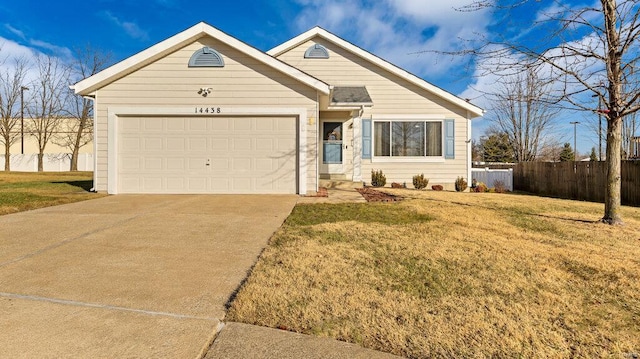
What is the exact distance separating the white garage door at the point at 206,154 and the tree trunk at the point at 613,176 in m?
7.20

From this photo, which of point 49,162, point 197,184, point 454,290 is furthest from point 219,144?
point 49,162

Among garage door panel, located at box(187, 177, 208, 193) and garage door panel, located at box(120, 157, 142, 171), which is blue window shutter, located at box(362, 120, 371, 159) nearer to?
garage door panel, located at box(187, 177, 208, 193)

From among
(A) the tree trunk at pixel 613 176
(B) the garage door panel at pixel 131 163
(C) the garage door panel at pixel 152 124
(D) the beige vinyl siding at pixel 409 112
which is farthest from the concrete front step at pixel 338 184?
(A) the tree trunk at pixel 613 176

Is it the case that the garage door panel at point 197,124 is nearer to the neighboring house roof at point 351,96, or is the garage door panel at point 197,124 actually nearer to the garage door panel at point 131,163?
the garage door panel at point 131,163

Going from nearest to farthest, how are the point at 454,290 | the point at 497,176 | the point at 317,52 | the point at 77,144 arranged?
the point at 454,290, the point at 317,52, the point at 497,176, the point at 77,144

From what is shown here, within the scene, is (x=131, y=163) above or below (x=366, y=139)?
below

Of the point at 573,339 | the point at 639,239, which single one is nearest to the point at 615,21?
the point at 639,239

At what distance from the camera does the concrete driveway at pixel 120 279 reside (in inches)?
87.1

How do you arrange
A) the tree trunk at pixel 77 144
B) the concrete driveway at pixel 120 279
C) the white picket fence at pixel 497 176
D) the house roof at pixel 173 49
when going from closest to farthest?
the concrete driveway at pixel 120 279 → the house roof at pixel 173 49 → the white picket fence at pixel 497 176 → the tree trunk at pixel 77 144

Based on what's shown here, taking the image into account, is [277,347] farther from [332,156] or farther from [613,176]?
[332,156]

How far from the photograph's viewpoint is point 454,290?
9.94ft

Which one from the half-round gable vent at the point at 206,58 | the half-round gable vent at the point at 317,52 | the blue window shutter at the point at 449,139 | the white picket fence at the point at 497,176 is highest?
the half-round gable vent at the point at 317,52

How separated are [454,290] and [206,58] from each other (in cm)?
947

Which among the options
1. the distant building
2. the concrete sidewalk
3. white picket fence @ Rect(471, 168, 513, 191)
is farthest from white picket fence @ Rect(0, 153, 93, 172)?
the concrete sidewalk
